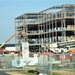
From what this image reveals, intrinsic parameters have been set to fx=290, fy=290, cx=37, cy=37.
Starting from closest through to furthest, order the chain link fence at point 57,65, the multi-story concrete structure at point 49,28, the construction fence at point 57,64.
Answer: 1. the chain link fence at point 57,65
2. the construction fence at point 57,64
3. the multi-story concrete structure at point 49,28

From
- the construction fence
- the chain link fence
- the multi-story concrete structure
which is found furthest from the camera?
the multi-story concrete structure

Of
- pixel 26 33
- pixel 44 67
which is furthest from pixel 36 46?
pixel 44 67

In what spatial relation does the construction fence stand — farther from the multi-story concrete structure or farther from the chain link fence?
the multi-story concrete structure

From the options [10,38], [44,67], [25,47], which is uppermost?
[10,38]

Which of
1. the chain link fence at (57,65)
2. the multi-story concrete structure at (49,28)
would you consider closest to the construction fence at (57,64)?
the chain link fence at (57,65)

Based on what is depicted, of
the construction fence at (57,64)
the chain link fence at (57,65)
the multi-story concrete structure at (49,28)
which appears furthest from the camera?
the multi-story concrete structure at (49,28)

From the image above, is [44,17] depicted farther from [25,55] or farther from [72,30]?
[25,55]

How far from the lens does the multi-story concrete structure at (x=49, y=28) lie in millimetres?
92688

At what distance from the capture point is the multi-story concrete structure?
304 feet

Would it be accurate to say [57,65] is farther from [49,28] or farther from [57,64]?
[49,28]

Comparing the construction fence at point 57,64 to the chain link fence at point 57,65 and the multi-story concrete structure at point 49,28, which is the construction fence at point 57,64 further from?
the multi-story concrete structure at point 49,28

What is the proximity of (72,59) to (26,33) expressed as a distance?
8037 centimetres

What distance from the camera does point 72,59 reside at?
1300 inches

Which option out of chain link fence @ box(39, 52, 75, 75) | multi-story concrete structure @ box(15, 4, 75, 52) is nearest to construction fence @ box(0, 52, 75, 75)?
chain link fence @ box(39, 52, 75, 75)
